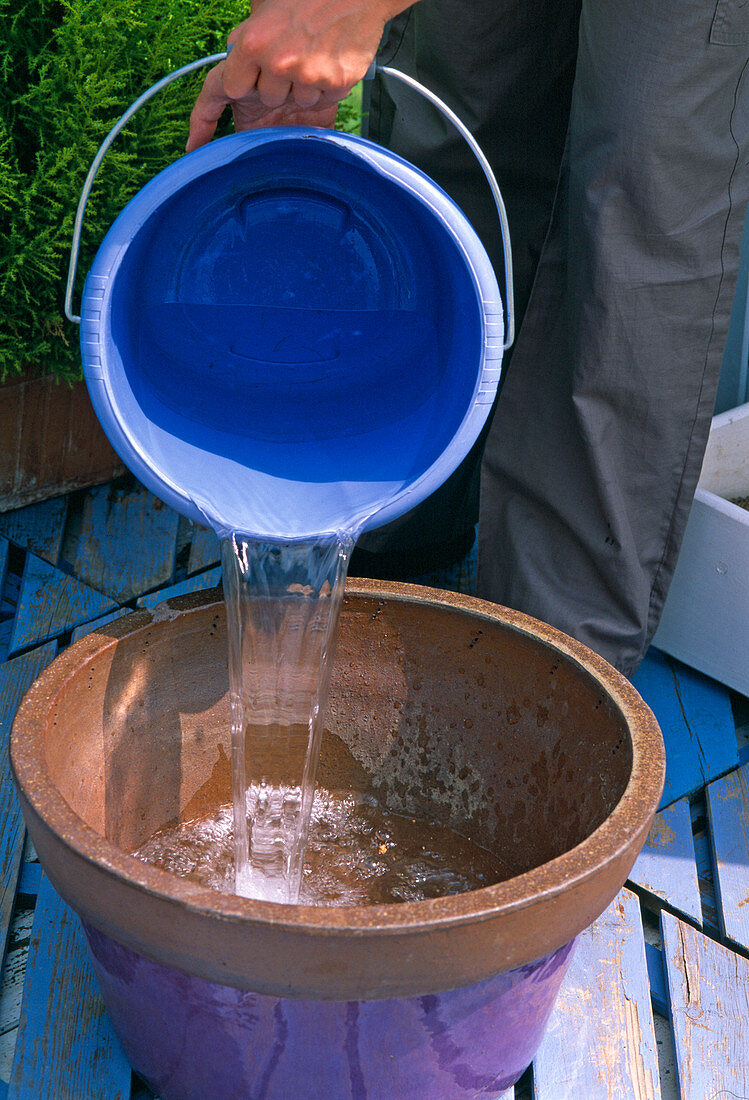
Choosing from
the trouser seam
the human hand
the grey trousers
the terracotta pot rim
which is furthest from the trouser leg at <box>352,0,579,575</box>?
the terracotta pot rim

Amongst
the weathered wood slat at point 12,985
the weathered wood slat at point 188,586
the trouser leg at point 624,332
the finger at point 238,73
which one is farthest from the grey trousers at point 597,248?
the weathered wood slat at point 12,985

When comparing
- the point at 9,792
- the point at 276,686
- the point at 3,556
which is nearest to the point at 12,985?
the point at 9,792

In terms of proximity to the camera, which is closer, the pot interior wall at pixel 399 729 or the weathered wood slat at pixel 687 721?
the pot interior wall at pixel 399 729

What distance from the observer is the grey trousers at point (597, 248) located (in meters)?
1.34

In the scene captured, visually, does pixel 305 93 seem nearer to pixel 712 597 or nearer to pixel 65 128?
pixel 65 128

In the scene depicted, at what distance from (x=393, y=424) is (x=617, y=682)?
1.42 feet

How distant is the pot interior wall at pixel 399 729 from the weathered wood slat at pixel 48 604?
1.90 ft

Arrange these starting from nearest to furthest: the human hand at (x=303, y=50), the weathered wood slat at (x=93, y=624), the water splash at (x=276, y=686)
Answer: the human hand at (x=303, y=50)
the water splash at (x=276, y=686)
the weathered wood slat at (x=93, y=624)

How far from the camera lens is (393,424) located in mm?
1379

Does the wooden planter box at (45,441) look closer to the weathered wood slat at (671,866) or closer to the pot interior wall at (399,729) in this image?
the pot interior wall at (399,729)

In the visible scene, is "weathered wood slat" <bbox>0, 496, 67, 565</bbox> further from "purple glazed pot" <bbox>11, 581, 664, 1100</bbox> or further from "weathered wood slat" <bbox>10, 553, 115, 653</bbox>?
"purple glazed pot" <bbox>11, 581, 664, 1100</bbox>

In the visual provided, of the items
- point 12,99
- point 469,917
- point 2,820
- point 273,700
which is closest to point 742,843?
point 273,700

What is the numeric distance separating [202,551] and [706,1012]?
1.24 metres

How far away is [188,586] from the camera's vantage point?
2020 mm
